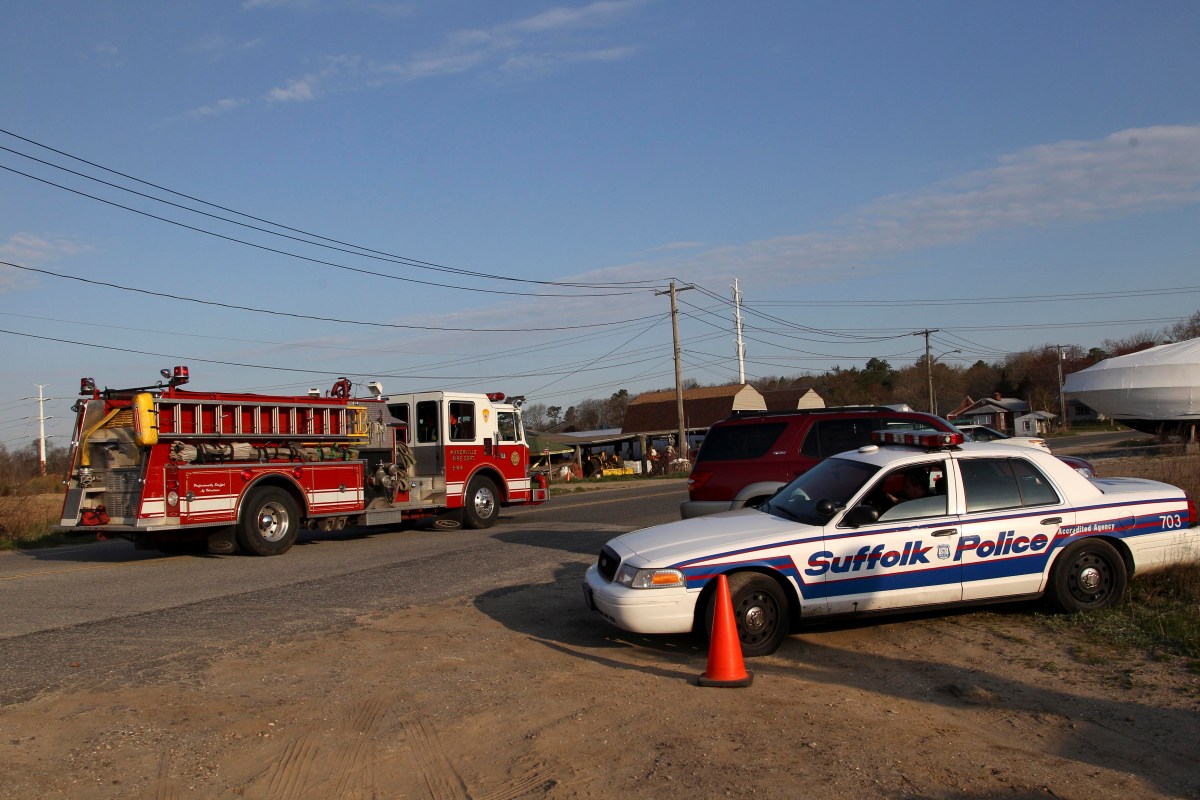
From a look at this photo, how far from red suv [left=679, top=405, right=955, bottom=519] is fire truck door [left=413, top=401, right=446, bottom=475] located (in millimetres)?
6735

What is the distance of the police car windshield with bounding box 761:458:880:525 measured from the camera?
25.8 feet

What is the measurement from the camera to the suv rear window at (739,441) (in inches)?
460

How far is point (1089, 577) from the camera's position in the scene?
26.3 feet

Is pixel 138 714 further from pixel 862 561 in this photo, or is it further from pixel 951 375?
pixel 951 375

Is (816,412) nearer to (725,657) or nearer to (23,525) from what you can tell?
(725,657)

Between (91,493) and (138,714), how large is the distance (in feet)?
27.5

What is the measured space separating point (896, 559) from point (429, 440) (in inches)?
449

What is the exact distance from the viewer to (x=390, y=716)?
604 centimetres

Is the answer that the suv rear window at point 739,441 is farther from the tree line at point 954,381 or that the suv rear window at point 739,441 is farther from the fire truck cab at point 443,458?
the tree line at point 954,381

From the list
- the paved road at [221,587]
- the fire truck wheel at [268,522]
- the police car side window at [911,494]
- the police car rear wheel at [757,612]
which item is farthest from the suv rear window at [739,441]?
the fire truck wheel at [268,522]

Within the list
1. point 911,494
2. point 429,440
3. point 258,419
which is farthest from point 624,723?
point 429,440

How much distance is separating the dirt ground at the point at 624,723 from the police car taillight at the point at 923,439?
152 centimetres

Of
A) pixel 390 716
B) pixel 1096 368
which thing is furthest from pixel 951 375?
pixel 390 716

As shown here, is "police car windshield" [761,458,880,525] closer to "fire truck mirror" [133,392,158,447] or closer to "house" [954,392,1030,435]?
"fire truck mirror" [133,392,158,447]
